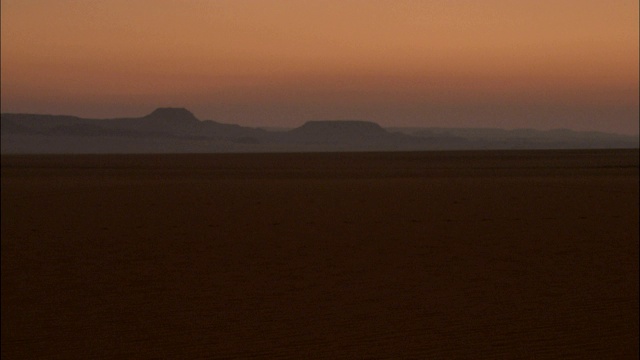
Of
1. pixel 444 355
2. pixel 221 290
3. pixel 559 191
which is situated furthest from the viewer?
pixel 559 191

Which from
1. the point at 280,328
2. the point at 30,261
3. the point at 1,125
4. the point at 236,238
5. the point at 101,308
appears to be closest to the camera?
the point at 280,328

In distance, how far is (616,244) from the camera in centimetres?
1252

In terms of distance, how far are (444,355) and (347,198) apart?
14.7m

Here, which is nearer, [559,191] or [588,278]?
[588,278]

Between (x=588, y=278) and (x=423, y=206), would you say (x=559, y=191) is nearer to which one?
(x=423, y=206)

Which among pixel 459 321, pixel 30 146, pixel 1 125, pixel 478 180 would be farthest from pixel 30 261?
pixel 1 125

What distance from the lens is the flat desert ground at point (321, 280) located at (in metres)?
7.18

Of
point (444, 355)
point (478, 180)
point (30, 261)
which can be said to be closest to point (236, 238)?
point (30, 261)

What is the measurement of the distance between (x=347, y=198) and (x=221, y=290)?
12314mm

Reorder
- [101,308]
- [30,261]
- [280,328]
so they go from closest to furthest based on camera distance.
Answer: [280,328] → [101,308] → [30,261]

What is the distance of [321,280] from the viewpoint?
385 inches

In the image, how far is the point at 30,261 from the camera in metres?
11.3

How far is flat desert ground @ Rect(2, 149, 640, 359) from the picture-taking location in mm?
7176

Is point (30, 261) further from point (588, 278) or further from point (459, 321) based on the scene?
point (588, 278)
